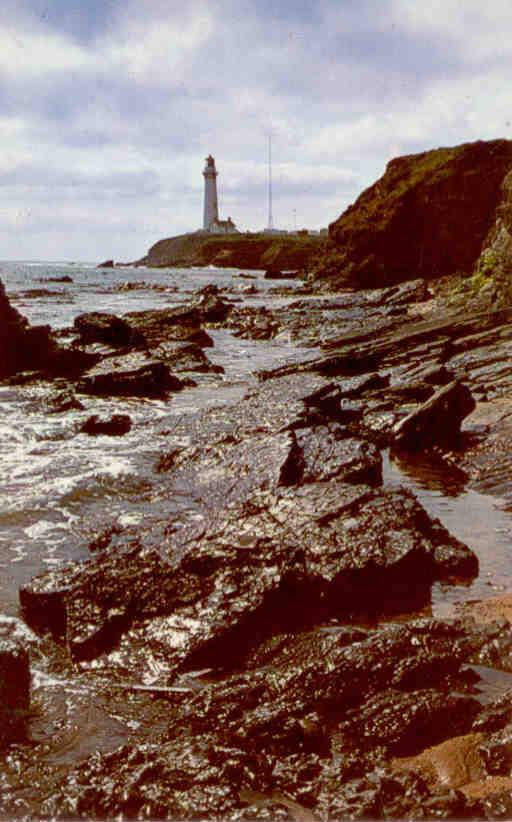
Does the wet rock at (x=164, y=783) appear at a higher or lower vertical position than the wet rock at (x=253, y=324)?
lower

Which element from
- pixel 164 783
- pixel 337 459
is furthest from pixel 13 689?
pixel 337 459

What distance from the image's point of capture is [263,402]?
13375mm

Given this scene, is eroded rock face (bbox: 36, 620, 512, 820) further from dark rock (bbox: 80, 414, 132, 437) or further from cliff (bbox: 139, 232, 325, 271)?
cliff (bbox: 139, 232, 325, 271)

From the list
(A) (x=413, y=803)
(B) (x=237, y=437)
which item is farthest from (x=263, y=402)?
(A) (x=413, y=803)

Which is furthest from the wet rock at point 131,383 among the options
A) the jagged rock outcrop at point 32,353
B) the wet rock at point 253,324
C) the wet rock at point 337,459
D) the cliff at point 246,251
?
the cliff at point 246,251

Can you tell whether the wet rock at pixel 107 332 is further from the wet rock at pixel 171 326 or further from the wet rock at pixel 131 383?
the wet rock at pixel 131 383

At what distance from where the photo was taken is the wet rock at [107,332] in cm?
2392

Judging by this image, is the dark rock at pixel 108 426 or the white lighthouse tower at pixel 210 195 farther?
the white lighthouse tower at pixel 210 195

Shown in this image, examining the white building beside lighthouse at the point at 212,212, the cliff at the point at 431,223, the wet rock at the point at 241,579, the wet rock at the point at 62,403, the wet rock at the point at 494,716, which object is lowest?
the wet rock at the point at 494,716

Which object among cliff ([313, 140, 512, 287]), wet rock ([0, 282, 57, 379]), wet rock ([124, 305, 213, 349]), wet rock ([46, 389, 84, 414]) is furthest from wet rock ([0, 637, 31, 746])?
cliff ([313, 140, 512, 287])

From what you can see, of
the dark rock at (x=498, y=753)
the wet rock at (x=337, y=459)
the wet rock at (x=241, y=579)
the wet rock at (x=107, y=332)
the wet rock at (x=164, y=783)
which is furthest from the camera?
the wet rock at (x=107, y=332)

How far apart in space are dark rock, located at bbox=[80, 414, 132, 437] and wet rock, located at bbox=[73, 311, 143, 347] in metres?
9.92

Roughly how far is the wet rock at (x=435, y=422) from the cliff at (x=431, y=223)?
53738 millimetres

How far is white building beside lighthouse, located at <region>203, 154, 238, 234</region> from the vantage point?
15875cm
